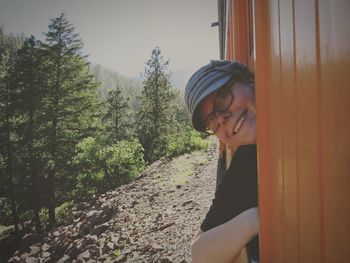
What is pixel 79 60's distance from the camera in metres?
28.3

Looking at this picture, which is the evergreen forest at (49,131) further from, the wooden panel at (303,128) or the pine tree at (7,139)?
the wooden panel at (303,128)

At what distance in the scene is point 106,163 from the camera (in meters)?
23.1

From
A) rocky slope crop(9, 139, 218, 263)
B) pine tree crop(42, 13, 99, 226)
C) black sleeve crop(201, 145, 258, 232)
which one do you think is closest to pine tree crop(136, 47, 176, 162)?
pine tree crop(42, 13, 99, 226)

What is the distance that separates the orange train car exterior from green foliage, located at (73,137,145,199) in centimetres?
2144

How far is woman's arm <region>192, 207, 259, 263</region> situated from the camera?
1260 millimetres

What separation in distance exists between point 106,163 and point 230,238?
74.0 feet

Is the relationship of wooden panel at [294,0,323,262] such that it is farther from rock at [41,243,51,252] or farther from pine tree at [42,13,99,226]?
pine tree at [42,13,99,226]

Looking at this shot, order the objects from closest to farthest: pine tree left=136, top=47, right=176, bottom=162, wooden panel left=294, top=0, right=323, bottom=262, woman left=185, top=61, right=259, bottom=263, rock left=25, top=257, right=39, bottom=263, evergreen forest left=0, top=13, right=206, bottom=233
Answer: wooden panel left=294, top=0, right=323, bottom=262
woman left=185, top=61, right=259, bottom=263
rock left=25, top=257, right=39, bottom=263
evergreen forest left=0, top=13, right=206, bottom=233
pine tree left=136, top=47, right=176, bottom=162

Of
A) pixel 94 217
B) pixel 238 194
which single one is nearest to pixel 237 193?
pixel 238 194

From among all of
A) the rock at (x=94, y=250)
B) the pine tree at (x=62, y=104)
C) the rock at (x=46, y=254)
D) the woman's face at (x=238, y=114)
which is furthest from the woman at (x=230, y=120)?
the pine tree at (x=62, y=104)

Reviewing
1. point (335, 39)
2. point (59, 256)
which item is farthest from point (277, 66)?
point (59, 256)

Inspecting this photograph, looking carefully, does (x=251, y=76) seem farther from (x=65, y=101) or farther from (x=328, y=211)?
(x=65, y=101)

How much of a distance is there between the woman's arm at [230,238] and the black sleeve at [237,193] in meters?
0.20

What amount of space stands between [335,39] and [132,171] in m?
22.2
